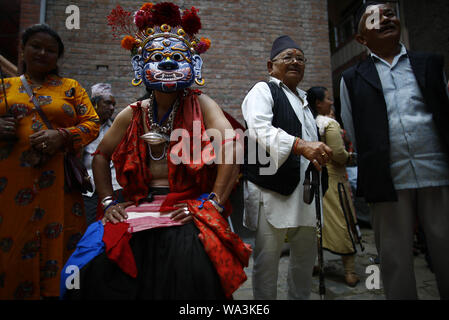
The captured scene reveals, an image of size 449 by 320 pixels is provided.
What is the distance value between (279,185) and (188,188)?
2.32 ft

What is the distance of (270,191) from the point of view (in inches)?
81.4

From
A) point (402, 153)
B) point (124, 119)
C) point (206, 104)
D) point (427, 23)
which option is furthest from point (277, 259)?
point (427, 23)

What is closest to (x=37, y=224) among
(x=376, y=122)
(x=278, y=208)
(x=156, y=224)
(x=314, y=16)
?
(x=156, y=224)

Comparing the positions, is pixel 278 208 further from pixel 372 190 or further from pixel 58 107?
pixel 58 107

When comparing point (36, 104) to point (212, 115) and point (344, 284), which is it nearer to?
point (212, 115)

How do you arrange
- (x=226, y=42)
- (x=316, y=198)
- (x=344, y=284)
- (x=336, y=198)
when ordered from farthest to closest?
(x=226, y=42), (x=336, y=198), (x=344, y=284), (x=316, y=198)

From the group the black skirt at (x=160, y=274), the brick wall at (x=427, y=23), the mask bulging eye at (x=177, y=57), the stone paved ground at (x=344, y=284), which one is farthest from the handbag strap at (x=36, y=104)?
the brick wall at (x=427, y=23)

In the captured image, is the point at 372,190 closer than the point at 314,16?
Yes

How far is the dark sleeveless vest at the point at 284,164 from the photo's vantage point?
204 cm

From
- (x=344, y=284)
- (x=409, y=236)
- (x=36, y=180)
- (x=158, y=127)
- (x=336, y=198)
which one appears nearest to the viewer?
(x=409, y=236)

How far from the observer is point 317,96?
134 inches
